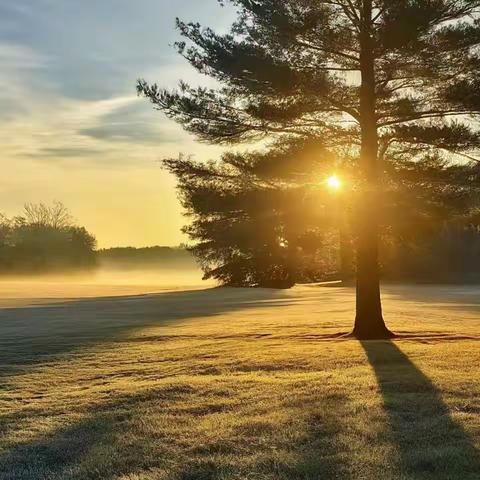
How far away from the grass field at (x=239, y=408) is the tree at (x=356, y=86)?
157 inches

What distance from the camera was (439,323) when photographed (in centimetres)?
1791

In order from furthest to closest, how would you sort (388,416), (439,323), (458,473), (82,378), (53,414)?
(439,323) < (82,378) < (53,414) < (388,416) < (458,473)

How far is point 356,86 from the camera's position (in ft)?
48.4

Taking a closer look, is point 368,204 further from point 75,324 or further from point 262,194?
point 75,324

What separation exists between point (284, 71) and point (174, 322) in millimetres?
8326

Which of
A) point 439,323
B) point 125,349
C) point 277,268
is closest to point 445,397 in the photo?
point 125,349

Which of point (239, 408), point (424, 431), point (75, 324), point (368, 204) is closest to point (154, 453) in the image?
point (239, 408)

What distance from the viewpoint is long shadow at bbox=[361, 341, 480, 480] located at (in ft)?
17.7

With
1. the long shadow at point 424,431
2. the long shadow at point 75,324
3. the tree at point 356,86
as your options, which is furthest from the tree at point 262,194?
the long shadow at point 424,431

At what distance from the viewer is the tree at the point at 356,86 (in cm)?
1338

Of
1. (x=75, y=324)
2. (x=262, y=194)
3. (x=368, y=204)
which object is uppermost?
(x=262, y=194)

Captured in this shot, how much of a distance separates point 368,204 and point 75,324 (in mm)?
8799

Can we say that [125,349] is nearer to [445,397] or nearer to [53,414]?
[53,414]

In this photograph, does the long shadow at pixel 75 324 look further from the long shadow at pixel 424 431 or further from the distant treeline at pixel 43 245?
the distant treeline at pixel 43 245
